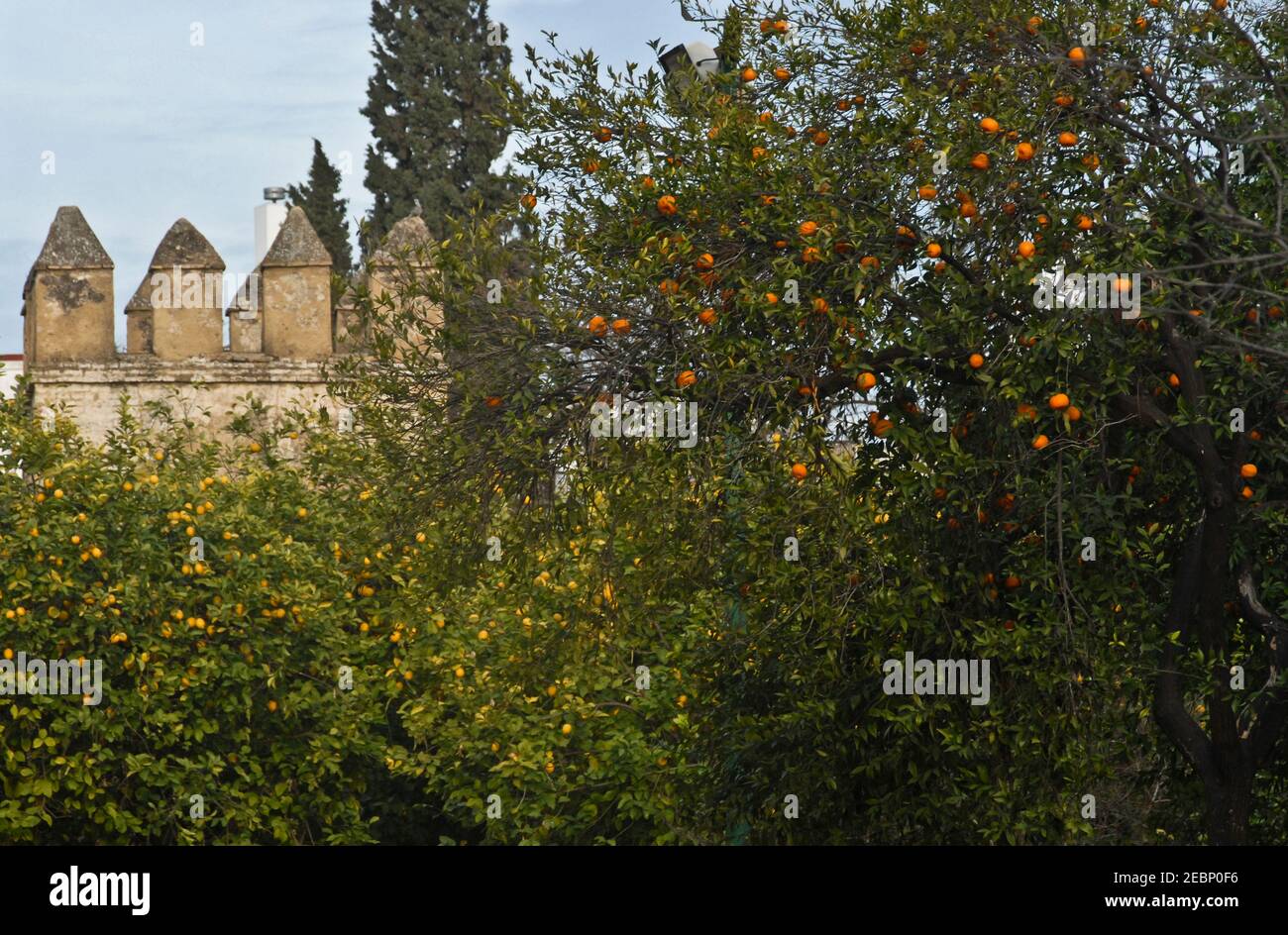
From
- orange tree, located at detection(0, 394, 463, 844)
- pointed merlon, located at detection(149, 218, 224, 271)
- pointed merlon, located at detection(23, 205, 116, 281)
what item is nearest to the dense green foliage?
orange tree, located at detection(0, 394, 463, 844)

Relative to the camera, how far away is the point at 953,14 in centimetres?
581

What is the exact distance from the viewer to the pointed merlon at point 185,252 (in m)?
16.0

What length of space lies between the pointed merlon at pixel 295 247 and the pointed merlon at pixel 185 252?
696mm

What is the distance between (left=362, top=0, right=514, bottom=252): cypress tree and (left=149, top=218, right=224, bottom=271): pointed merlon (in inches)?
416

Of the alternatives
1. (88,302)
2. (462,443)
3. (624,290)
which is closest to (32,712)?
(462,443)

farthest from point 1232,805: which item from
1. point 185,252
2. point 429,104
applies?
point 429,104

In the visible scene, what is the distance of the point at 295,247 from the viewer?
1672 centimetres

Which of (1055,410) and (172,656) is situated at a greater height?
(1055,410)

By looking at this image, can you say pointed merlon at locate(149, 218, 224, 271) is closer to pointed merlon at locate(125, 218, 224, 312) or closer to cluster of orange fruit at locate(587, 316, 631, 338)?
pointed merlon at locate(125, 218, 224, 312)

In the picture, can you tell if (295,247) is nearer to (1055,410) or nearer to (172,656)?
(172,656)

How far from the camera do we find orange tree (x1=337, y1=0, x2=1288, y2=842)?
18.1 ft

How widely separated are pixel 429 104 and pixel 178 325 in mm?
12498

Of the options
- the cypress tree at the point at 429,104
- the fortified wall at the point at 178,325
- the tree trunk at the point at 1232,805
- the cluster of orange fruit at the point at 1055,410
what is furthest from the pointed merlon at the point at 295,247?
the tree trunk at the point at 1232,805
